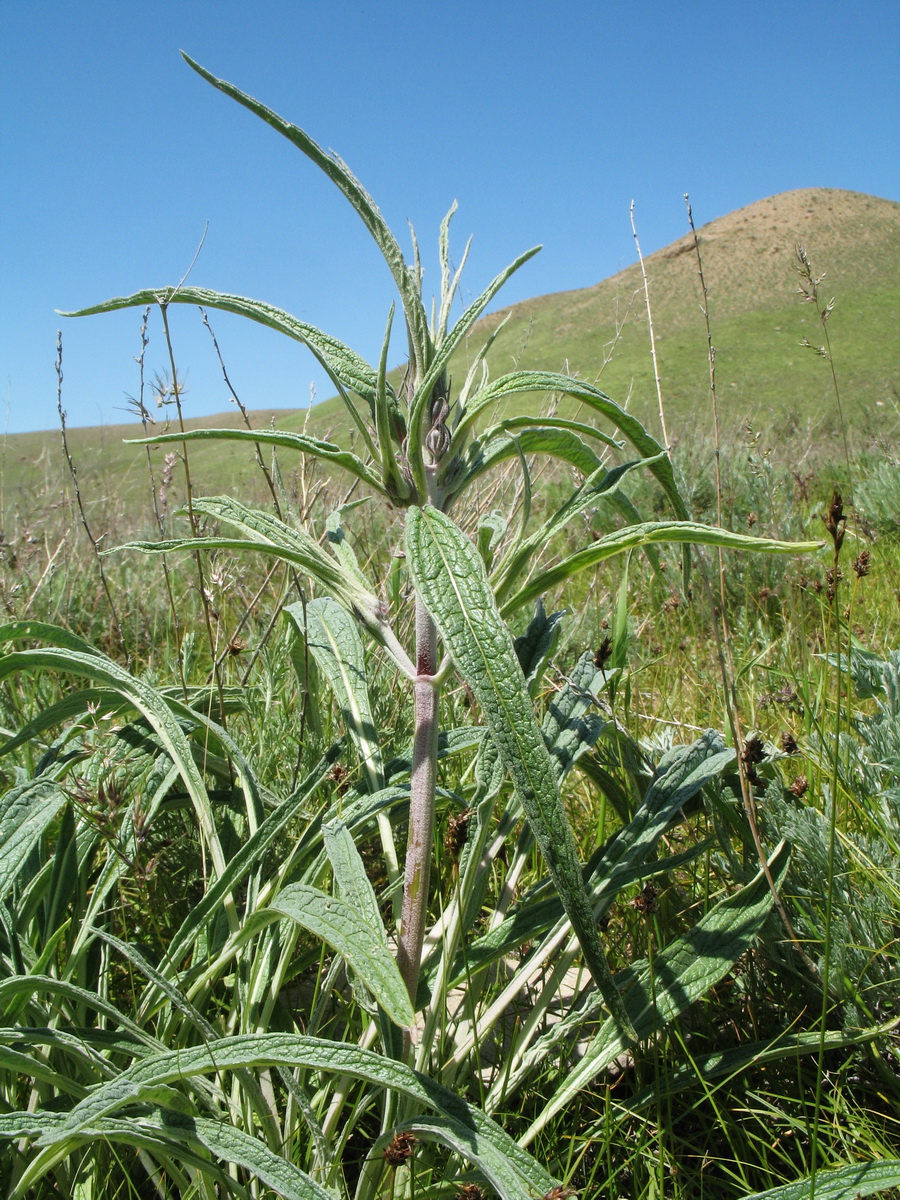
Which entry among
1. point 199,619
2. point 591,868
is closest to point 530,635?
point 591,868

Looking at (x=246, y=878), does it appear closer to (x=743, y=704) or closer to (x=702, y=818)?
(x=702, y=818)

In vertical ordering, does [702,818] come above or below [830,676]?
below

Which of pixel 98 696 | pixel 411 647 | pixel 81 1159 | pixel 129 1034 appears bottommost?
pixel 81 1159

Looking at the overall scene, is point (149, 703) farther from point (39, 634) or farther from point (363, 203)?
point (363, 203)

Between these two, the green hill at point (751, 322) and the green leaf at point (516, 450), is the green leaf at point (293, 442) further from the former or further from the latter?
the green hill at point (751, 322)

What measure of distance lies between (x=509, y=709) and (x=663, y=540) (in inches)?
12.3

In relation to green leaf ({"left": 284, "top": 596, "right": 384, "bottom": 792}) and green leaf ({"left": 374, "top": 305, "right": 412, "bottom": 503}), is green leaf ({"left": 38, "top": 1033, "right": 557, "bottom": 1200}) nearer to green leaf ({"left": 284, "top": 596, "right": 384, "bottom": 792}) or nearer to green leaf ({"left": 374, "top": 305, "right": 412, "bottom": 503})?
green leaf ({"left": 284, "top": 596, "right": 384, "bottom": 792})

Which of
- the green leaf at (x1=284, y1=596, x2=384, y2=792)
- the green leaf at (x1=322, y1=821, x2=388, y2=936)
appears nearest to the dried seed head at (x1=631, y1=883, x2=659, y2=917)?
the green leaf at (x1=322, y1=821, x2=388, y2=936)

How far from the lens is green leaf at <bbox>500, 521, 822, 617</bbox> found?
2.69 ft

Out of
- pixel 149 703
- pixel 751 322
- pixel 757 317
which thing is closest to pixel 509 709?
pixel 149 703

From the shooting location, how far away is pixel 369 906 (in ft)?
3.06

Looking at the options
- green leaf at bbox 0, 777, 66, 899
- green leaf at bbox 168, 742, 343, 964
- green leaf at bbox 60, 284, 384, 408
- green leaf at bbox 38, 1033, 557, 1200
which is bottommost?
green leaf at bbox 38, 1033, 557, 1200

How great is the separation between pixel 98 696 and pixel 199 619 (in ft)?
6.19

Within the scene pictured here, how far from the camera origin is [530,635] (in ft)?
4.40
